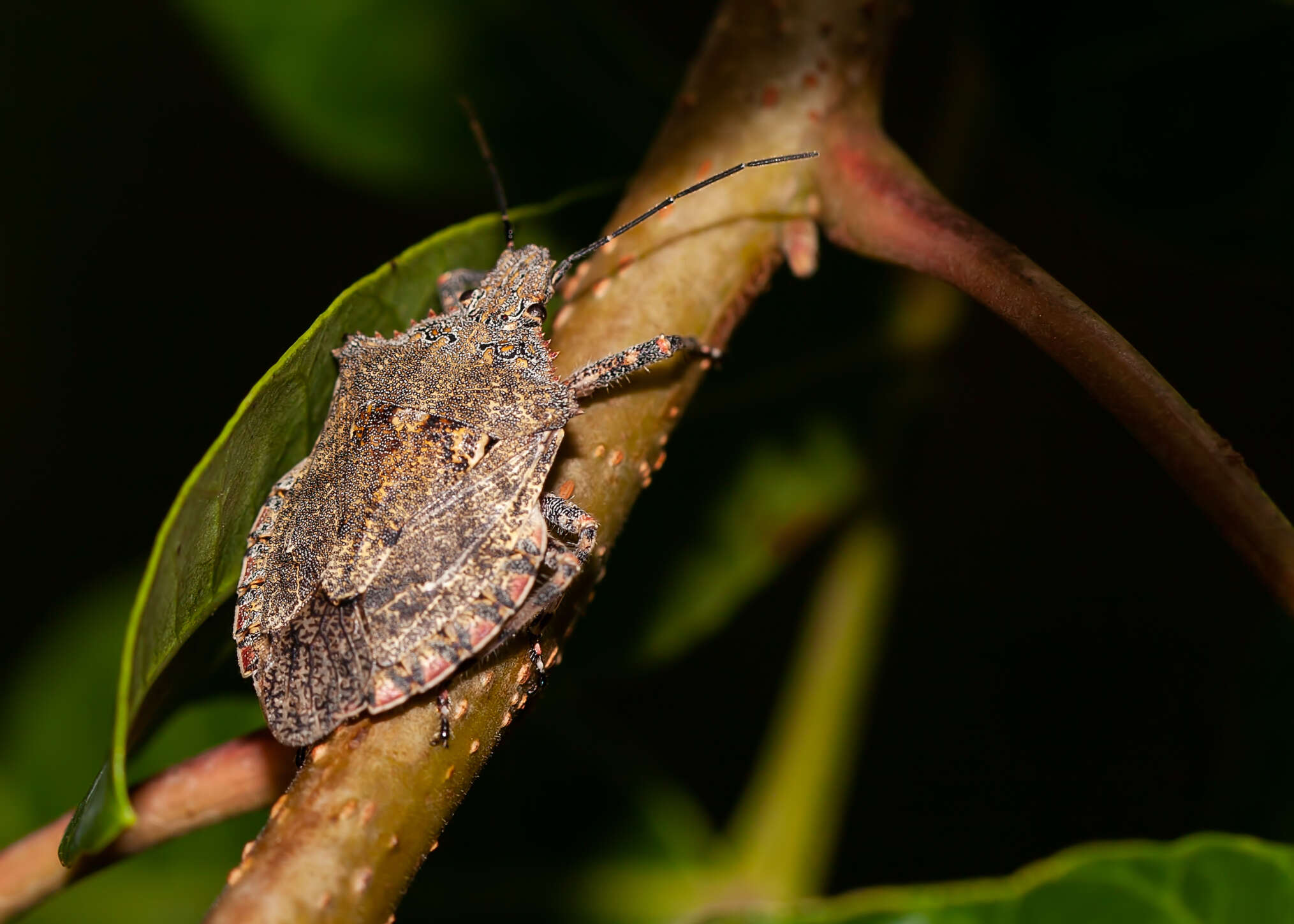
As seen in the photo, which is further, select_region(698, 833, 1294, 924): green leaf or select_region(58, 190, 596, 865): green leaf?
select_region(698, 833, 1294, 924): green leaf

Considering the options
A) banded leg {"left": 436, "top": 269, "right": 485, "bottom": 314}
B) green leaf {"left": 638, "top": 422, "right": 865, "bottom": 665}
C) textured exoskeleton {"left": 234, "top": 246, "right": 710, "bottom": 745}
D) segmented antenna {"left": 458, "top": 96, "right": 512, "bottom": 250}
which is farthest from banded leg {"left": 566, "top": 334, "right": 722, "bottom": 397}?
green leaf {"left": 638, "top": 422, "right": 865, "bottom": 665}

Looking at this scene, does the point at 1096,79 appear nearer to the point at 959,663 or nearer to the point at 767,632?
the point at 959,663

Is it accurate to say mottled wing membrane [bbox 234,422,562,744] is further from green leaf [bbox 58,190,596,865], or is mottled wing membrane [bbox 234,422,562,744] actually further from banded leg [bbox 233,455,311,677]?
green leaf [bbox 58,190,596,865]

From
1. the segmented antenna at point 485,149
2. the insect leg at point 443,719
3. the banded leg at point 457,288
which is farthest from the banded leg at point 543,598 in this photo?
the segmented antenna at point 485,149

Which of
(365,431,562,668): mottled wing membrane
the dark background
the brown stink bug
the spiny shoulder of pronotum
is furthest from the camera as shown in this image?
the dark background

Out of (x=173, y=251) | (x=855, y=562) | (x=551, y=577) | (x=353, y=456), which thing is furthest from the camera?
(x=173, y=251)

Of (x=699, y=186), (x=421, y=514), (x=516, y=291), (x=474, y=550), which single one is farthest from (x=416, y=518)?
(x=699, y=186)

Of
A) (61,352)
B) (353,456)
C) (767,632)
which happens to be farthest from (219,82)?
(767,632)
